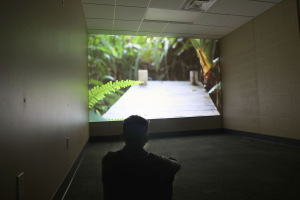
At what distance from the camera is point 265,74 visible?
3.85 meters

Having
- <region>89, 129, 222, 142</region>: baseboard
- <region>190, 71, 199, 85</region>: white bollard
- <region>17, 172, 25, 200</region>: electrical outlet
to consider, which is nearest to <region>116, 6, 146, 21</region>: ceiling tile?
<region>190, 71, 199, 85</region>: white bollard

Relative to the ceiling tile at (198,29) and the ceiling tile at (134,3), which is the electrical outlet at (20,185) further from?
the ceiling tile at (198,29)

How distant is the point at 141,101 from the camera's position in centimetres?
486

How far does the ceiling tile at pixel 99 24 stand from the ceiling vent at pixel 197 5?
62.5 inches

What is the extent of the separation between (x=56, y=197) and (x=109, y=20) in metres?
3.47

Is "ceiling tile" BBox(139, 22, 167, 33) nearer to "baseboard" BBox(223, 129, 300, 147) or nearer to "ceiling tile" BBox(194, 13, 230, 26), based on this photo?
"ceiling tile" BBox(194, 13, 230, 26)

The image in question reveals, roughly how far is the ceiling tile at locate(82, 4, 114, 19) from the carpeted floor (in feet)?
8.66

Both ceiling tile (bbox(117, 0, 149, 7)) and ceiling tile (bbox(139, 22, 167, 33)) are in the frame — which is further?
ceiling tile (bbox(139, 22, 167, 33))

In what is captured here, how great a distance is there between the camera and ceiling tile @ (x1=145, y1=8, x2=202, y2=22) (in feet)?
12.2

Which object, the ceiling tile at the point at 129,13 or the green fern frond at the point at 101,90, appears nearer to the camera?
the ceiling tile at the point at 129,13

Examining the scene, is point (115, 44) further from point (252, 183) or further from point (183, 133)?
point (252, 183)

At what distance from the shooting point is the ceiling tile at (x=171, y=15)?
146 inches

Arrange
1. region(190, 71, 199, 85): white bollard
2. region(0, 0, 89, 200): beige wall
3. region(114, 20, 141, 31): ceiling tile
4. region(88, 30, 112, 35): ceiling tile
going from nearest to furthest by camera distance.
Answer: region(0, 0, 89, 200): beige wall, region(114, 20, 141, 31): ceiling tile, region(88, 30, 112, 35): ceiling tile, region(190, 71, 199, 85): white bollard

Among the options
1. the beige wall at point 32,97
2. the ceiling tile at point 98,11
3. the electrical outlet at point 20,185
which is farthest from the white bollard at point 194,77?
the electrical outlet at point 20,185
